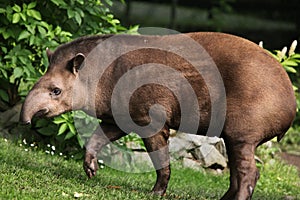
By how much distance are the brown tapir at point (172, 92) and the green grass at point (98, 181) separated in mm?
328

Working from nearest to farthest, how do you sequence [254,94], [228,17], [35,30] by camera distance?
1. [254,94]
2. [35,30]
3. [228,17]

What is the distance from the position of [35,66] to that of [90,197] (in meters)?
3.29

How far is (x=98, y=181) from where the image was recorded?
7043 millimetres

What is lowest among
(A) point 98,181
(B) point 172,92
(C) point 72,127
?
(C) point 72,127

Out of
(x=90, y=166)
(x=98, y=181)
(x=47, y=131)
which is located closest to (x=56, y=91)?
(x=90, y=166)

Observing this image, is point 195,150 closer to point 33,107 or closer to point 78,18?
point 78,18

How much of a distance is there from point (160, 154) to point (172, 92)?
0.61 meters

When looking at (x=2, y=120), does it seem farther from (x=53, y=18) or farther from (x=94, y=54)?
(x=94, y=54)

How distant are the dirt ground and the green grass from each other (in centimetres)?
65

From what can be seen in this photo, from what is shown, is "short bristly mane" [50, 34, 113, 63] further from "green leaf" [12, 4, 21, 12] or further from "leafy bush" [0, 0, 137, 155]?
"green leaf" [12, 4, 21, 12]

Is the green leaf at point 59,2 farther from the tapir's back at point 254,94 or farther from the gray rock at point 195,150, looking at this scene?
the tapir's back at point 254,94

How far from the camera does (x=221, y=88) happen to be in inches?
245

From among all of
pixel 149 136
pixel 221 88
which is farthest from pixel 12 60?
pixel 221 88

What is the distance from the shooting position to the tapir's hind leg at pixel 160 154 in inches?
259
